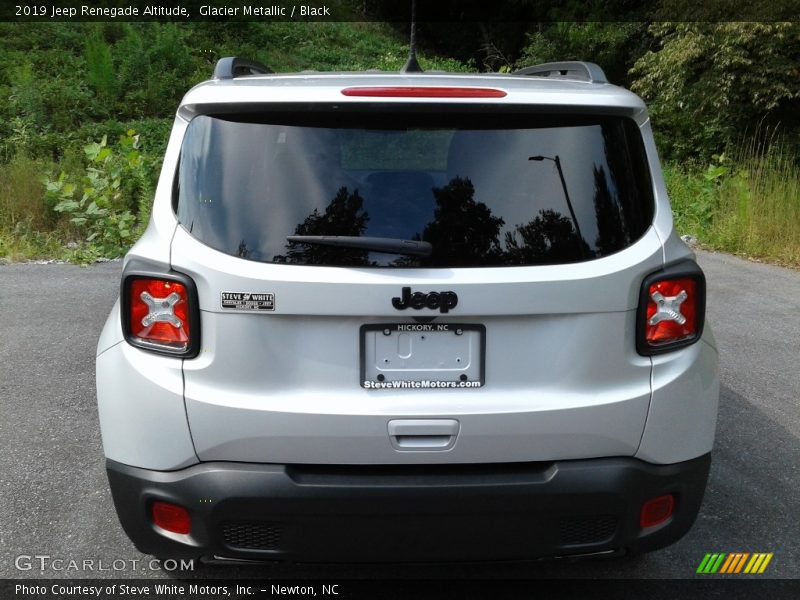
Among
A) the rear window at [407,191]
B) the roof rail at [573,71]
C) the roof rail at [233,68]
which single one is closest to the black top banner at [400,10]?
the roof rail at [573,71]

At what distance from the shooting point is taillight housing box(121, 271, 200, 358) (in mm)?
2447

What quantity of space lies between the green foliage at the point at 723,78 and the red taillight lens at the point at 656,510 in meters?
14.0

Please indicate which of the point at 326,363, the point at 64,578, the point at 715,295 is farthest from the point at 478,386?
the point at 715,295

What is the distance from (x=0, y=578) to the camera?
3.17m

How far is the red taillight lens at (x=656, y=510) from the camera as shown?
2.57m

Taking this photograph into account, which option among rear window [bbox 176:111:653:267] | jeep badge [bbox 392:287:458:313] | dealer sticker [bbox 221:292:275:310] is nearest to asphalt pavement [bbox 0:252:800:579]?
jeep badge [bbox 392:287:458:313]

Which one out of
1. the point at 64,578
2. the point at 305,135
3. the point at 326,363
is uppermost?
the point at 305,135

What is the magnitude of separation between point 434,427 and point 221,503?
656 mm

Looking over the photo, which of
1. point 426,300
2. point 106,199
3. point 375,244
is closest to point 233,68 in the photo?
point 375,244

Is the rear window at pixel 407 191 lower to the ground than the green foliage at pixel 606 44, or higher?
higher

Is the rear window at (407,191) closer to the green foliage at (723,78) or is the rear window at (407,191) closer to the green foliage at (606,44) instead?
the green foliage at (723,78)

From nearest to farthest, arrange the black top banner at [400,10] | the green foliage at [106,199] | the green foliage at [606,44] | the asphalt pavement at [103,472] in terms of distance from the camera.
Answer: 1. the asphalt pavement at [103,472]
2. the green foliage at [106,199]
3. the black top banner at [400,10]
4. the green foliage at [606,44]

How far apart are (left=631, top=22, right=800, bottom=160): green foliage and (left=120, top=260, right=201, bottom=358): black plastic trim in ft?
47.9

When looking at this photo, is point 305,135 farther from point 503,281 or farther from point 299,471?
point 299,471
